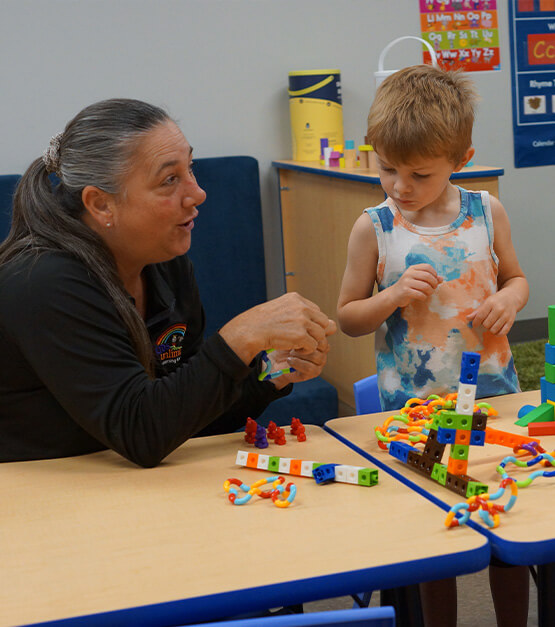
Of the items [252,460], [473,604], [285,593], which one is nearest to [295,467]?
[252,460]

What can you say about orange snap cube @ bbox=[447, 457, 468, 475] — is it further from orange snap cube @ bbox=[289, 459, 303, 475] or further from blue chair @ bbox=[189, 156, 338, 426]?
blue chair @ bbox=[189, 156, 338, 426]

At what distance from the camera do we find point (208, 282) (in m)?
3.59

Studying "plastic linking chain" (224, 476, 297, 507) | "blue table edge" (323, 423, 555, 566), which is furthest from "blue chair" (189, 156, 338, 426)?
"blue table edge" (323, 423, 555, 566)

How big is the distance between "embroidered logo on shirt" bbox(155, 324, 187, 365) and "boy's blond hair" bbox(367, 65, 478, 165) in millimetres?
548

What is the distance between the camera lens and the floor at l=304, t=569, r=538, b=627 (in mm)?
2070

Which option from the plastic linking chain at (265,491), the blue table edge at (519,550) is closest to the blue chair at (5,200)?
the plastic linking chain at (265,491)

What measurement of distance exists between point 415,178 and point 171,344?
1.96 ft

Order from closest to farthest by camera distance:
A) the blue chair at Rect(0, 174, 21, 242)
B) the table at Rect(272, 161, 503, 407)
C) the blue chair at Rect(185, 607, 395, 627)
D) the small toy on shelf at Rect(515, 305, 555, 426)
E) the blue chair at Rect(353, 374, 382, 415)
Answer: the blue chair at Rect(185, 607, 395, 627)
the small toy on shelf at Rect(515, 305, 555, 426)
the blue chair at Rect(353, 374, 382, 415)
the table at Rect(272, 161, 503, 407)
the blue chair at Rect(0, 174, 21, 242)

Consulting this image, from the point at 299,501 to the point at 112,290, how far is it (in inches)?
20.2

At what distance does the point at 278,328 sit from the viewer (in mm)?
1343

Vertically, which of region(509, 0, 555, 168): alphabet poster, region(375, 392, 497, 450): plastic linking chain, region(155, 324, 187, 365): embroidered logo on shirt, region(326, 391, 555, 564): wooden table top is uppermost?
region(509, 0, 555, 168): alphabet poster

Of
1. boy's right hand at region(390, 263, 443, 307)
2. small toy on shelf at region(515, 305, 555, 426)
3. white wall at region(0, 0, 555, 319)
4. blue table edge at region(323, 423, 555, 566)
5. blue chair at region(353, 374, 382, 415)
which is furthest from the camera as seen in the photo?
white wall at region(0, 0, 555, 319)

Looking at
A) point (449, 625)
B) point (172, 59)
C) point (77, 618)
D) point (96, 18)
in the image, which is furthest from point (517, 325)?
point (77, 618)

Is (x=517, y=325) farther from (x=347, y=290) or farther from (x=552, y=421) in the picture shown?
(x=552, y=421)
